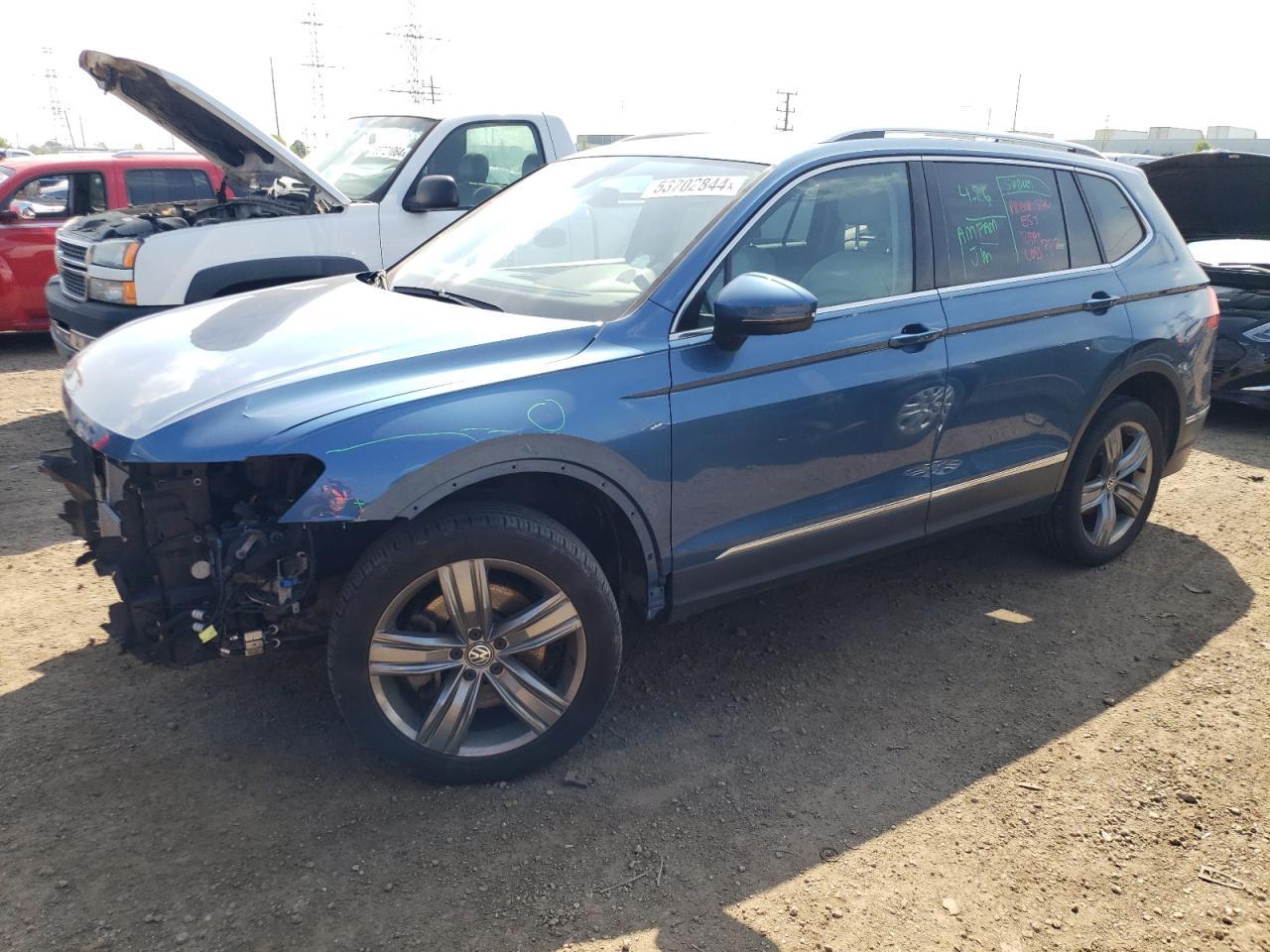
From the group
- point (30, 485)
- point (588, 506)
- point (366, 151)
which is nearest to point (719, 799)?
point (588, 506)

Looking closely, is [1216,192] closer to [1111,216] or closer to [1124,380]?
[1111,216]

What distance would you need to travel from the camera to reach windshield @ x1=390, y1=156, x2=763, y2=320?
329cm

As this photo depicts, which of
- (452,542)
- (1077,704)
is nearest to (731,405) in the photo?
(452,542)

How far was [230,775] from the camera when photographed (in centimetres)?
299

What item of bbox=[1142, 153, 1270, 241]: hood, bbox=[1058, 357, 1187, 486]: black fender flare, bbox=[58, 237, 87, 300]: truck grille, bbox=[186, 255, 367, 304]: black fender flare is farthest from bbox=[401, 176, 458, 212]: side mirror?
bbox=[1142, 153, 1270, 241]: hood

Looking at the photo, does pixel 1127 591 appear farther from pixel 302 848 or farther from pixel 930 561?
pixel 302 848

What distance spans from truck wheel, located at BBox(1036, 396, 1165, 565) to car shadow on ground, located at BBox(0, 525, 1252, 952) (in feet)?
1.43

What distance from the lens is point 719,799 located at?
2.97 meters

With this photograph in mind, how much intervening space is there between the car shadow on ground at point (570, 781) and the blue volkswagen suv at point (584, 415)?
282 mm

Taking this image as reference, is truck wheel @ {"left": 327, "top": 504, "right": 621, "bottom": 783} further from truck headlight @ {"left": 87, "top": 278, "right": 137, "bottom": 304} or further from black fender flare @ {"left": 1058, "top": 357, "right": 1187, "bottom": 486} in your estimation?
truck headlight @ {"left": 87, "top": 278, "right": 137, "bottom": 304}

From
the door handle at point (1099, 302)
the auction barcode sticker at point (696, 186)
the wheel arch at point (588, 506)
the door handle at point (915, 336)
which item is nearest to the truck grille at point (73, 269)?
the auction barcode sticker at point (696, 186)

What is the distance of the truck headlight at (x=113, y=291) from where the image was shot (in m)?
5.56

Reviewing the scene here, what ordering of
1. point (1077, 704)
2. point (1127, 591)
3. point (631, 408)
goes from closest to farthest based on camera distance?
point (631, 408) < point (1077, 704) < point (1127, 591)

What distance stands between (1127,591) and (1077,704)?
3.81ft
